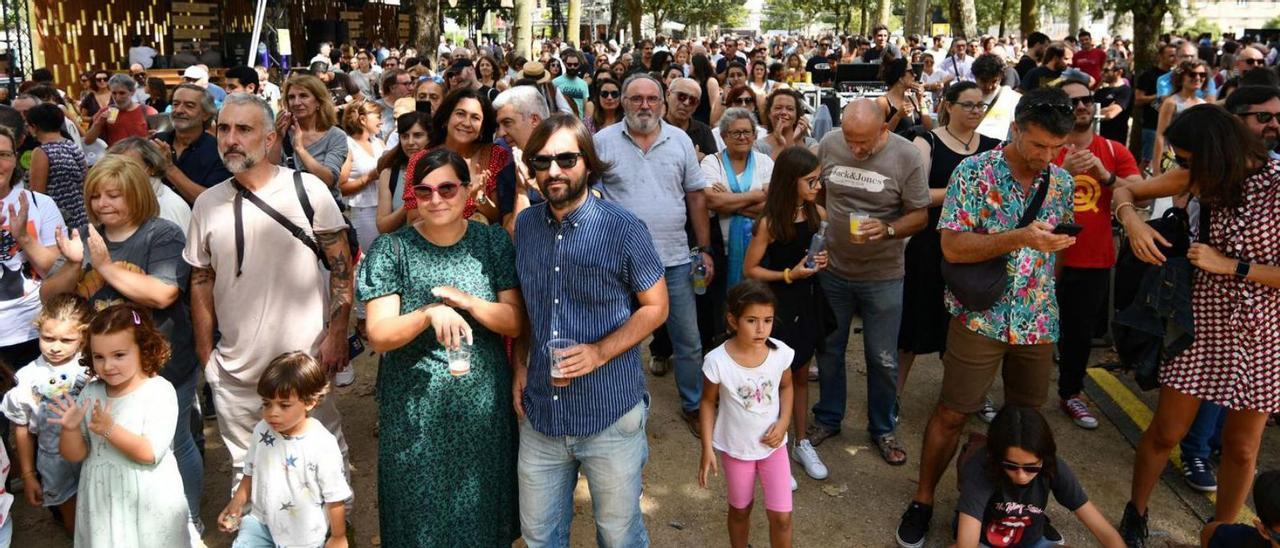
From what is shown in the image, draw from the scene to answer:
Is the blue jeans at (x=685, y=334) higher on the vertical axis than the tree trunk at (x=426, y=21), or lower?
lower

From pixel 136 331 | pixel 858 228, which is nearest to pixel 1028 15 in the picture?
pixel 858 228

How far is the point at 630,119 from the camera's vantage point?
4738mm

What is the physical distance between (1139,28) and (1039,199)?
11235mm

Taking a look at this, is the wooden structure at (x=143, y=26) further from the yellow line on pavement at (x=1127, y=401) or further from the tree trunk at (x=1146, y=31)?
the yellow line on pavement at (x=1127, y=401)

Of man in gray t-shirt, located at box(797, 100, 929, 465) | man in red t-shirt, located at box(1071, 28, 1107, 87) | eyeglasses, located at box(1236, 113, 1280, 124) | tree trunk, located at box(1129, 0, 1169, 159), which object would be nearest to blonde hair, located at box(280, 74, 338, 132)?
man in gray t-shirt, located at box(797, 100, 929, 465)

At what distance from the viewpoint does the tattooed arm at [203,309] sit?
3594mm

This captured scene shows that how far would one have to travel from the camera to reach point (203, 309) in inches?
143

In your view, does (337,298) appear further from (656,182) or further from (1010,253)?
(1010,253)

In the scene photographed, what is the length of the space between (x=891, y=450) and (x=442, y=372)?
2653 millimetres

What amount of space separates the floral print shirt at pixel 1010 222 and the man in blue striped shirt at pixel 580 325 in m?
1.39

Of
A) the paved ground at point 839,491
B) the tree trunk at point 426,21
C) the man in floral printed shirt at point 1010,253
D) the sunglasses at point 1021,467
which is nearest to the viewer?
the sunglasses at point 1021,467

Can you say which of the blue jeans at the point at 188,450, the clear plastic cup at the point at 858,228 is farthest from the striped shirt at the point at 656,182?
the blue jeans at the point at 188,450

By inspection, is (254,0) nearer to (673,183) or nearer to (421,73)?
(421,73)

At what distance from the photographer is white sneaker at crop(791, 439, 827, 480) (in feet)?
15.0
